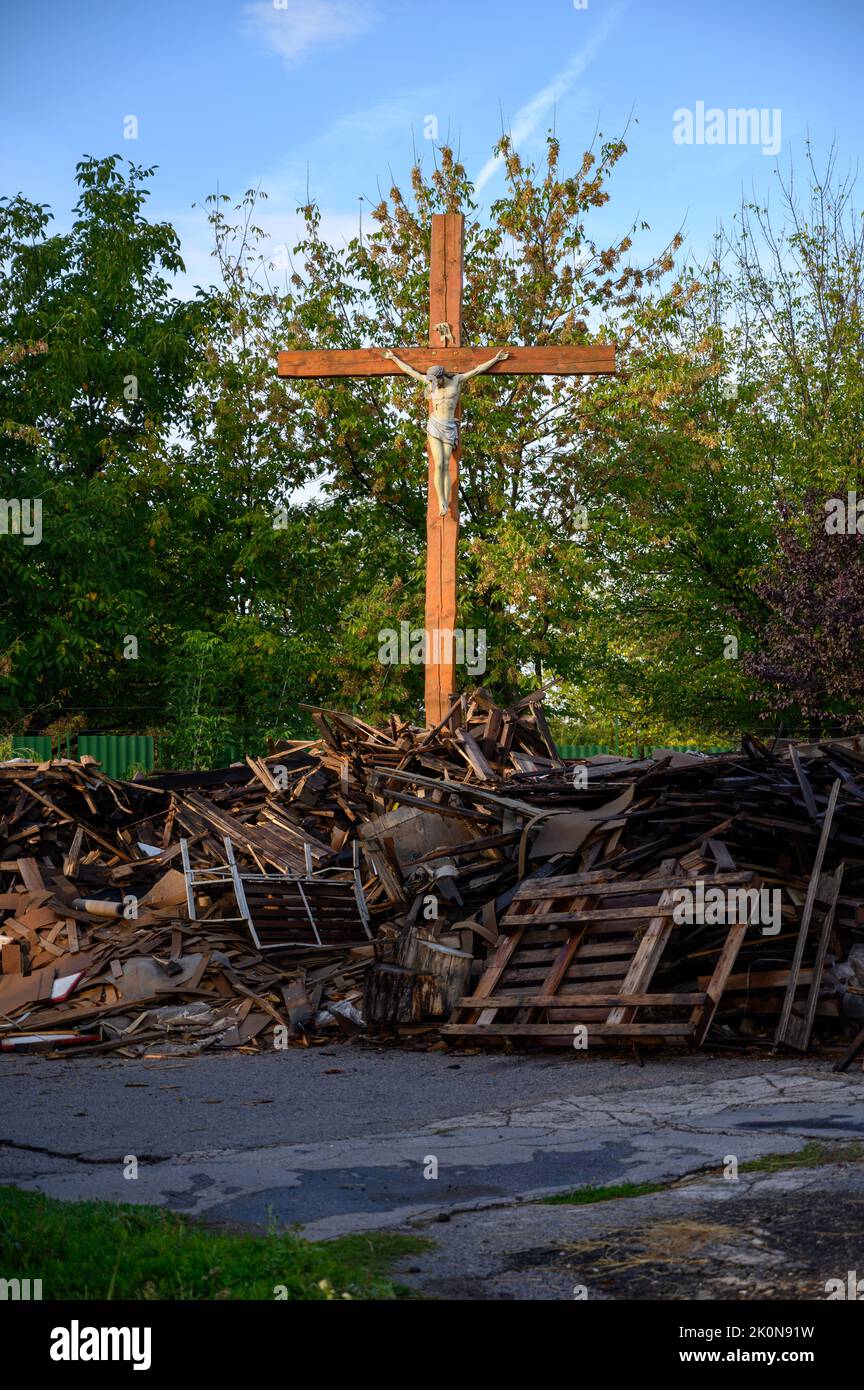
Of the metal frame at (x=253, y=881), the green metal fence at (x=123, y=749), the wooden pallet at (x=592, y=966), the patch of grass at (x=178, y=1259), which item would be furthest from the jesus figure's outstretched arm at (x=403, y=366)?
the patch of grass at (x=178, y=1259)

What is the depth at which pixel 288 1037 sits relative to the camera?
10398 mm

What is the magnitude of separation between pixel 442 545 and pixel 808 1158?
10464 mm

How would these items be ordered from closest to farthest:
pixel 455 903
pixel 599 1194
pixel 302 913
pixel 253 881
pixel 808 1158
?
pixel 599 1194, pixel 808 1158, pixel 455 903, pixel 302 913, pixel 253 881

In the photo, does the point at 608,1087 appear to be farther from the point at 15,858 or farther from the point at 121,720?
the point at 121,720

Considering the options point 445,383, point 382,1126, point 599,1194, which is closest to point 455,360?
point 445,383

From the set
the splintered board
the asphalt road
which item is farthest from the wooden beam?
the asphalt road

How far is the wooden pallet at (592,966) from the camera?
29.6ft

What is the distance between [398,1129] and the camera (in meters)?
7.18

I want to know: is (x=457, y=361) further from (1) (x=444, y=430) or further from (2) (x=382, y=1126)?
(2) (x=382, y=1126)

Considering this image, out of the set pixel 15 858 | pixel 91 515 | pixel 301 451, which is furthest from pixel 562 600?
pixel 15 858

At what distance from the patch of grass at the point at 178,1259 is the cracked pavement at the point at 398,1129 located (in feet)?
0.80

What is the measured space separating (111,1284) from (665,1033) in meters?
5.26

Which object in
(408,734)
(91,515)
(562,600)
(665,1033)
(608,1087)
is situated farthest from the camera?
(91,515)

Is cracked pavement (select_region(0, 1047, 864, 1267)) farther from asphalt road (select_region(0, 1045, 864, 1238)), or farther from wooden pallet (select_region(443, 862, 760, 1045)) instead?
wooden pallet (select_region(443, 862, 760, 1045))
